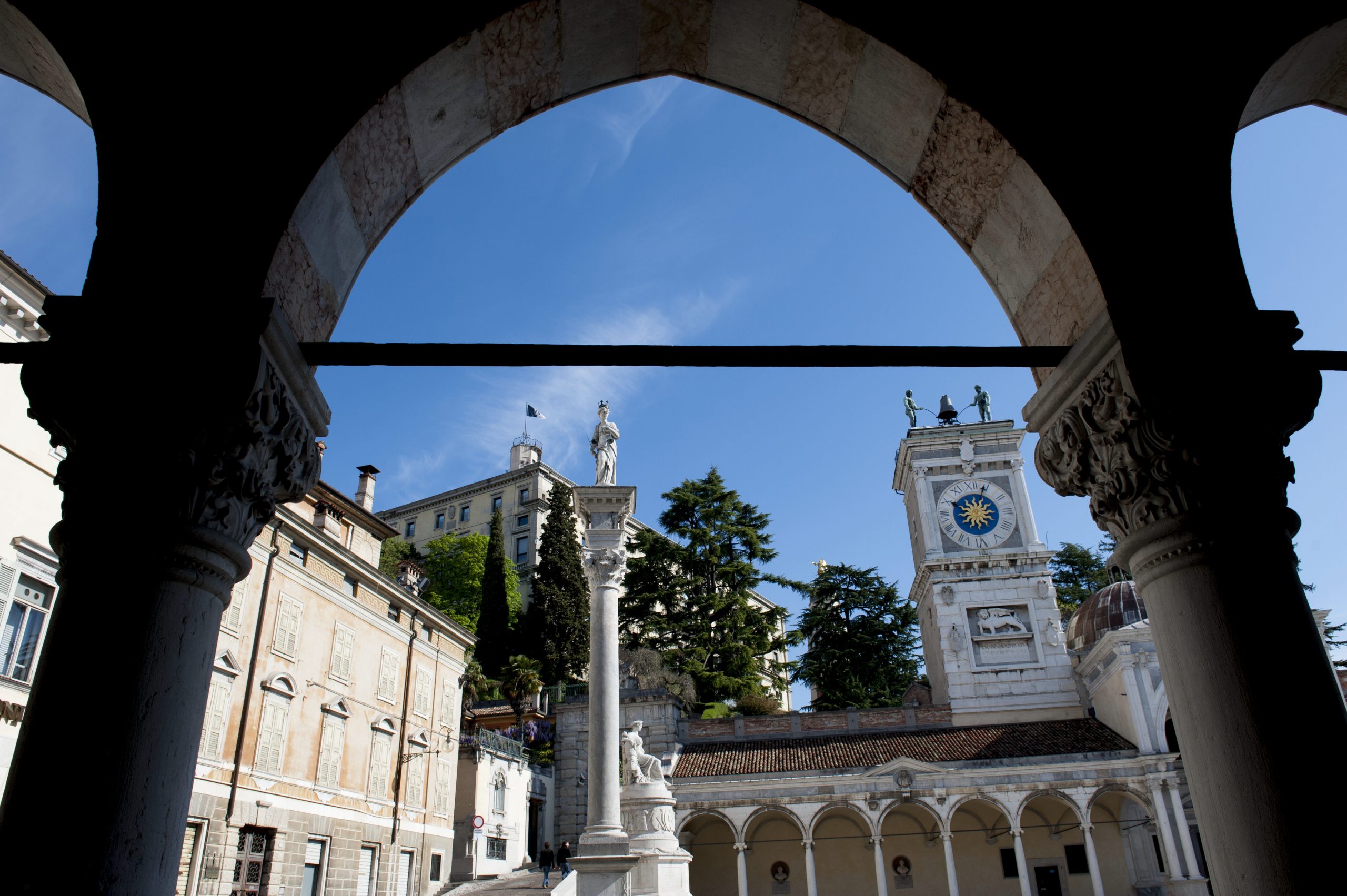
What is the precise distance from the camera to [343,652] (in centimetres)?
2388

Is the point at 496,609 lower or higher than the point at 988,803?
higher

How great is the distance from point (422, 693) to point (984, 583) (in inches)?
901

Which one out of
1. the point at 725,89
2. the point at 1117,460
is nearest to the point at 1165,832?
the point at 1117,460

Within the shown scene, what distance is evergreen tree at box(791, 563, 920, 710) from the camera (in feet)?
151

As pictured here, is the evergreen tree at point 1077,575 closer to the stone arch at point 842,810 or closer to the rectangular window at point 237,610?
the stone arch at point 842,810

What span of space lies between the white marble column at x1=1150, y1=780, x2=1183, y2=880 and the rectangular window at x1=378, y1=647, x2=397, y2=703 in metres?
24.3

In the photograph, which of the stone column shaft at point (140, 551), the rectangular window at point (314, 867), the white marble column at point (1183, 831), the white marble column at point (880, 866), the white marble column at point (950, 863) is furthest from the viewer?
the white marble column at point (880, 866)

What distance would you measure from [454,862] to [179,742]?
101 feet

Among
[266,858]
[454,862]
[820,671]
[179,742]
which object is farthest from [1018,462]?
[179,742]

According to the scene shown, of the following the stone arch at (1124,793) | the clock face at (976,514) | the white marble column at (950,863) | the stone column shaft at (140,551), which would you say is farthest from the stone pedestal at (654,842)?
the clock face at (976,514)

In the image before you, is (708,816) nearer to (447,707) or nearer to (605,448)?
(447,707)

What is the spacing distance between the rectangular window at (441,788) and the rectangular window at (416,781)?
83 centimetres

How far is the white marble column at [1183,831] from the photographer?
2817 cm

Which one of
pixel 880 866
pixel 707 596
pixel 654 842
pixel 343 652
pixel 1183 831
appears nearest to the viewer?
pixel 654 842
